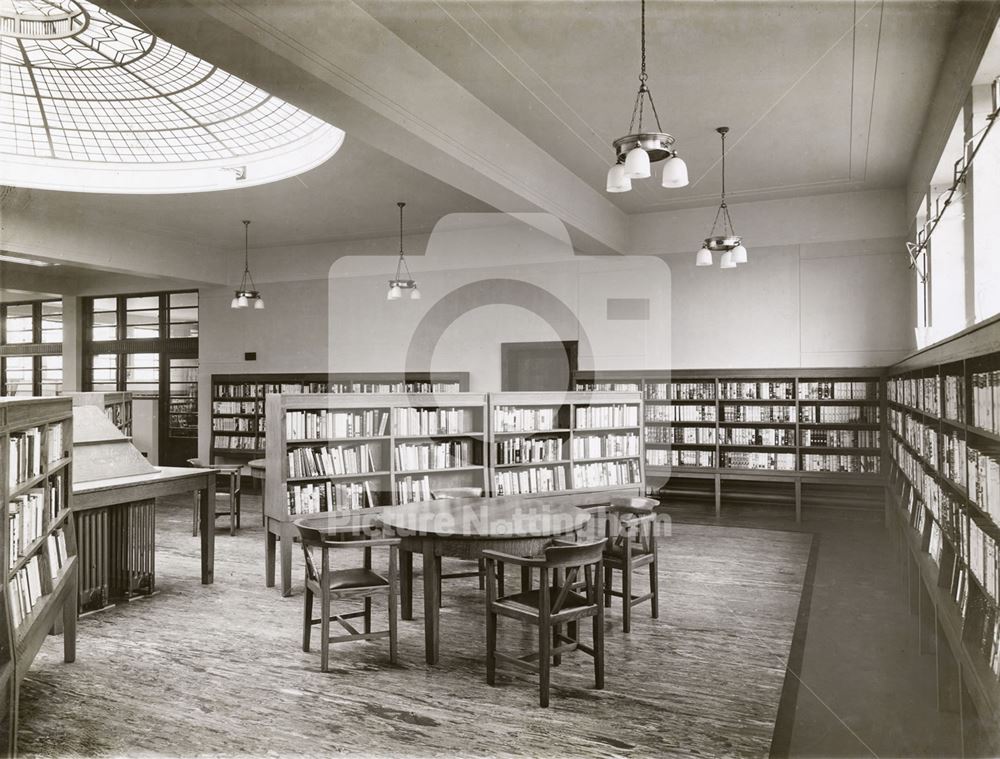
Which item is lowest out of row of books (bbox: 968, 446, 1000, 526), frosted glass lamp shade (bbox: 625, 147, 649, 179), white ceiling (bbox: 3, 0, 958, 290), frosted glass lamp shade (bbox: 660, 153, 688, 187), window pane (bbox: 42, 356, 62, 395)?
row of books (bbox: 968, 446, 1000, 526)

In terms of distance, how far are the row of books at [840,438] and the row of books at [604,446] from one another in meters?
2.56

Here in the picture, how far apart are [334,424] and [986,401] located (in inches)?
187

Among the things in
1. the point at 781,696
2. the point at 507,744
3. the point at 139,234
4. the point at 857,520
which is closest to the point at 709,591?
the point at 781,696

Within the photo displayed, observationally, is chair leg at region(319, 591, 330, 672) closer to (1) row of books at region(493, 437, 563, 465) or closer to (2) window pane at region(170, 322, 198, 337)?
(1) row of books at region(493, 437, 563, 465)

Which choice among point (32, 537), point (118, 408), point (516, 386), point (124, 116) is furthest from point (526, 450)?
point (118, 408)

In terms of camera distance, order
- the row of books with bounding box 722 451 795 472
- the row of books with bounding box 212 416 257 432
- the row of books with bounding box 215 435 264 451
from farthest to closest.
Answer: the row of books with bounding box 212 416 257 432, the row of books with bounding box 215 435 264 451, the row of books with bounding box 722 451 795 472

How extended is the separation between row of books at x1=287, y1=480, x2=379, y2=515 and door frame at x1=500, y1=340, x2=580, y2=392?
4716 millimetres

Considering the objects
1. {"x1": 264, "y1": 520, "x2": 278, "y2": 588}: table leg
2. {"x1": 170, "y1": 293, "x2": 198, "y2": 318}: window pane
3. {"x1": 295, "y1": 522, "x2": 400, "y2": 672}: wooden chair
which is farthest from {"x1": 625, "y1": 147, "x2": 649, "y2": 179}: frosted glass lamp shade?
{"x1": 170, "y1": 293, "x2": 198, "y2": 318}: window pane

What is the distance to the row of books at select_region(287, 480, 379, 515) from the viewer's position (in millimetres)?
5922

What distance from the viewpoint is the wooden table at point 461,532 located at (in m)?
4.18

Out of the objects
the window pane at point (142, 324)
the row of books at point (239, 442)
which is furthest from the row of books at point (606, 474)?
the window pane at point (142, 324)

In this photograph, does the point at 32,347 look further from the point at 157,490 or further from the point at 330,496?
the point at 330,496

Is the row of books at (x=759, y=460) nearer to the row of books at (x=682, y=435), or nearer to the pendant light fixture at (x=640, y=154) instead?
the row of books at (x=682, y=435)

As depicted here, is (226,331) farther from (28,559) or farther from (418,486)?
(28,559)
